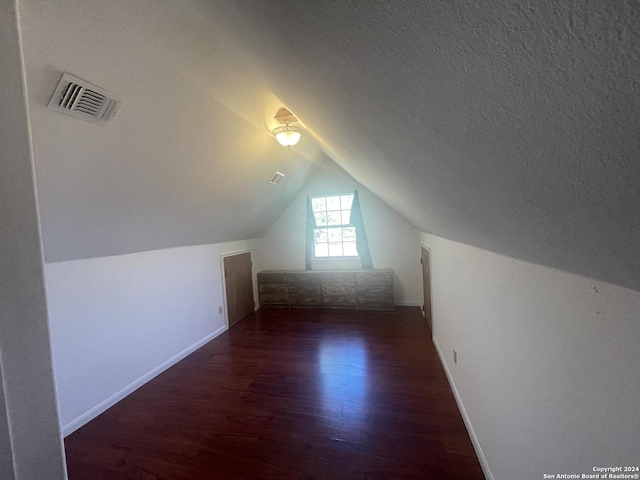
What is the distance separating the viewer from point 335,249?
4594 millimetres

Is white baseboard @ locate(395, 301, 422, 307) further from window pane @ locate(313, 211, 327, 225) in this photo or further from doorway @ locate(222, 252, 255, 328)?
doorway @ locate(222, 252, 255, 328)

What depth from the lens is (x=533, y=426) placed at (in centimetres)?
89

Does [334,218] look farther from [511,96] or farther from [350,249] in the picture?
[511,96]

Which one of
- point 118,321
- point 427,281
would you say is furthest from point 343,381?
point 118,321

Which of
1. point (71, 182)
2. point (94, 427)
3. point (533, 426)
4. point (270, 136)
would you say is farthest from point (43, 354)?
point (270, 136)

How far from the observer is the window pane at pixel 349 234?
448 centimetres

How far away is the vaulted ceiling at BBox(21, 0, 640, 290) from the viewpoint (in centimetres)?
26

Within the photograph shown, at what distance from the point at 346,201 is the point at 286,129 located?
7.66ft

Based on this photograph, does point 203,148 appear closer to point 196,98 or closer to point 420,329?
point 196,98

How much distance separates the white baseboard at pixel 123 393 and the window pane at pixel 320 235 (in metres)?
2.39

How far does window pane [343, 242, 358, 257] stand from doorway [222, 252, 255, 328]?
5.70 ft

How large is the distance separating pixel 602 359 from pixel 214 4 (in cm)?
155

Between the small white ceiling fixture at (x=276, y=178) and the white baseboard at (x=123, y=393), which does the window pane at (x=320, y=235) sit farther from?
the white baseboard at (x=123, y=393)

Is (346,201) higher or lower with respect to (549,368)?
higher
